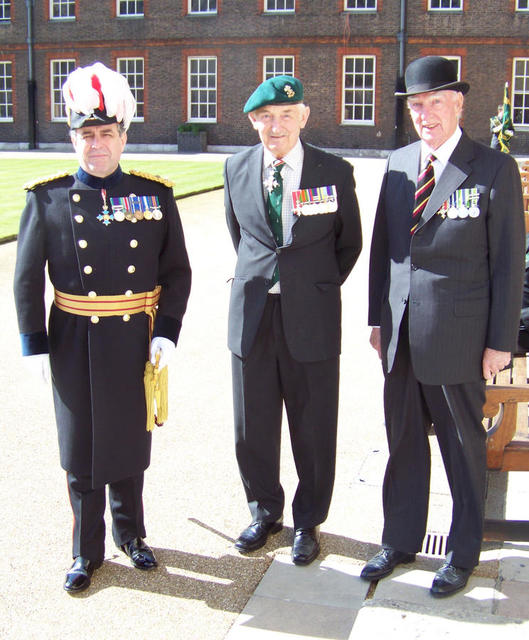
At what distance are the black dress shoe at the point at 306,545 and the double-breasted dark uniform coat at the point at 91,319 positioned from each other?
2.34 ft

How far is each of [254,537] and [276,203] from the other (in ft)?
4.54

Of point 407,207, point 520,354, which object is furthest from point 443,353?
point 520,354

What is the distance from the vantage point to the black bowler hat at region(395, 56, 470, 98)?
3.26 m

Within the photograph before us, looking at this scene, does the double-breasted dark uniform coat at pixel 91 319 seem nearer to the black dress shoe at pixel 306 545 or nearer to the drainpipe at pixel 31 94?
the black dress shoe at pixel 306 545

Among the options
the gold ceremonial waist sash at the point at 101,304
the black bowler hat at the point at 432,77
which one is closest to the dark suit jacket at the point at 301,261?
the gold ceremonial waist sash at the point at 101,304

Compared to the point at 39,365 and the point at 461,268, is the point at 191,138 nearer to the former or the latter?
the point at 39,365

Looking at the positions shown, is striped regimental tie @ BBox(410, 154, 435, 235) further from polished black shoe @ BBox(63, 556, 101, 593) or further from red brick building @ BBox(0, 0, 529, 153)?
red brick building @ BBox(0, 0, 529, 153)

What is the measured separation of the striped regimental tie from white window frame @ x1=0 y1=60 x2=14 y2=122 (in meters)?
32.4

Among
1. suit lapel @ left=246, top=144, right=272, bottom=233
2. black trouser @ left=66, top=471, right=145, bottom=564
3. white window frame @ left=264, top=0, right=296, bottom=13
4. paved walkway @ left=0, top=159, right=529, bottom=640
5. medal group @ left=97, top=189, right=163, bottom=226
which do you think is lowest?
paved walkway @ left=0, top=159, right=529, bottom=640

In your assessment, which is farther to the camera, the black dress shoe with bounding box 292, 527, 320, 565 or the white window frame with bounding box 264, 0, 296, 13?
the white window frame with bounding box 264, 0, 296, 13

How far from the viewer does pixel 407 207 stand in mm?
3471

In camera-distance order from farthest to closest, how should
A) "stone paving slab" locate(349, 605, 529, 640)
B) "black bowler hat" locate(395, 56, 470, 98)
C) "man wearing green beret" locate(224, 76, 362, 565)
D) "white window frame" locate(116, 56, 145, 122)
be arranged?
"white window frame" locate(116, 56, 145, 122) → "man wearing green beret" locate(224, 76, 362, 565) → "black bowler hat" locate(395, 56, 470, 98) → "stone paving slab" locate(349, 605, 529, 640)

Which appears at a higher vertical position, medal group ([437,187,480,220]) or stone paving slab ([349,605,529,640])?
medal group ([437,187,480,220])

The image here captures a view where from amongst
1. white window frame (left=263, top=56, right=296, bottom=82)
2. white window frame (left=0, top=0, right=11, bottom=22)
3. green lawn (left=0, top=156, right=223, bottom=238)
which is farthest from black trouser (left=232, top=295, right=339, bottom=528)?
white window frame (left=0, top=0, right=11, bottom=22)
